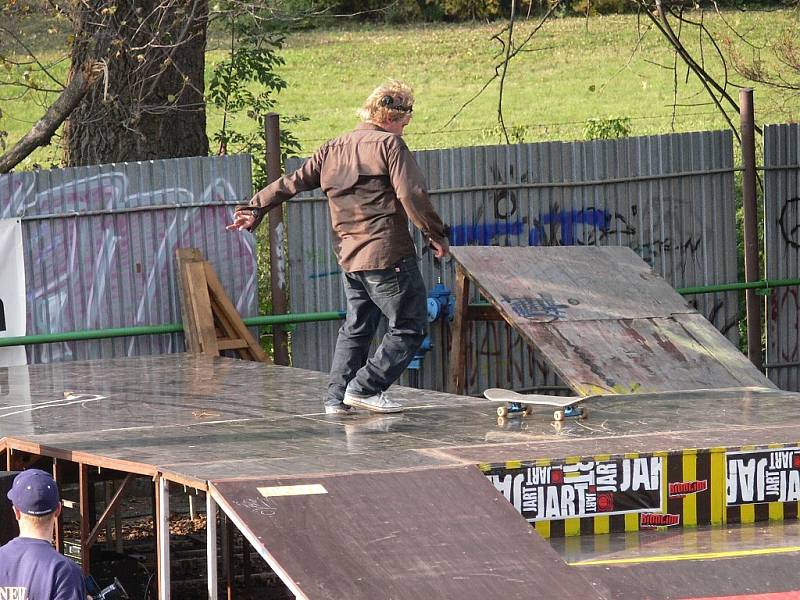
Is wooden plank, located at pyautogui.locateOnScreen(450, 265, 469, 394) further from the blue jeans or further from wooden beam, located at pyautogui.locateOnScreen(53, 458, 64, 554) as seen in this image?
wooden beam, located at pyautogui.locateOnScreen(53, 458, 64, 554)

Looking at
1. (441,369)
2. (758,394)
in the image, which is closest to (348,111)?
(441,369)

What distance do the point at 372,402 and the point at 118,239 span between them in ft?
12.4

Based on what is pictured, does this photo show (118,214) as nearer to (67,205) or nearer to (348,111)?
(67,205)

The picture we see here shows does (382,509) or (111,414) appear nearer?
(382,509)

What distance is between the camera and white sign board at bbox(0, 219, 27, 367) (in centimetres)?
1038

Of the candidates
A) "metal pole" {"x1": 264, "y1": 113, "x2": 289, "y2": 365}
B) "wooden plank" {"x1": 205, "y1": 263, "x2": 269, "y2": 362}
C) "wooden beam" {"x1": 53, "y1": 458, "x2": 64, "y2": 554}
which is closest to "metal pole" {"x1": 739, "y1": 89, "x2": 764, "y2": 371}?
"metal pole" {"x1": 264, "y1": 113, "x2": 289, "y2": 365}

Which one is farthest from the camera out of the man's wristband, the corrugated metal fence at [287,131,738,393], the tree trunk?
the tree trunk

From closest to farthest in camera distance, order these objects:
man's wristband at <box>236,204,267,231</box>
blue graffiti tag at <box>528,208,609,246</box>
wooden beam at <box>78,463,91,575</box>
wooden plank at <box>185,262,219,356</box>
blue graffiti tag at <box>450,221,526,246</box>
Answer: wooden beam at <box>78,463,91,575</box>
man's wristband at <box>236,204,267,231</box>
wooden plank at <box>185,262,219,356</box>
blue graffiti tag at <box>450,221,526,246</box>
blue graffiti tag at <box>528,208,609,246</box>

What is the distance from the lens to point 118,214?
10695 mm

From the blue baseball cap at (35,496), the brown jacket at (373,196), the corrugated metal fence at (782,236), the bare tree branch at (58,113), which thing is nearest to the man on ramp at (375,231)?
the brown jacket at (373,196)

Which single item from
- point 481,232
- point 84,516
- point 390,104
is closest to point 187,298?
point 481,232

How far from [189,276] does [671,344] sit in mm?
3707

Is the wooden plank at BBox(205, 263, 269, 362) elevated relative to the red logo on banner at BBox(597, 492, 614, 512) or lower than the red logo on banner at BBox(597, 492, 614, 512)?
elevated

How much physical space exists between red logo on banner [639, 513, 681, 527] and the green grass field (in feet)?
54.8
